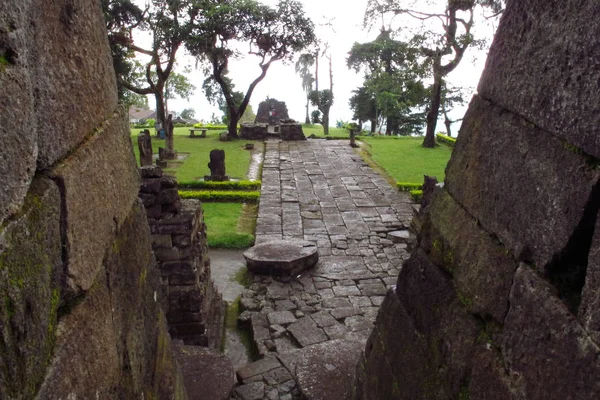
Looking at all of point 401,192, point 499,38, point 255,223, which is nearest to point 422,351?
point 499,38

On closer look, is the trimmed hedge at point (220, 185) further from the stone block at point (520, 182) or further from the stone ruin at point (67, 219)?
the stone block at point (520, 182)

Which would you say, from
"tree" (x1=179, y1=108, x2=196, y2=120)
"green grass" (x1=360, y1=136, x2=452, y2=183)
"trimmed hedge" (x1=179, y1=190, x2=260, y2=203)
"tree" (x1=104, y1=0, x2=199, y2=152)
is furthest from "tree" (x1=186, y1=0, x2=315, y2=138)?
"tree" (x1=179, y1=108, x2=196, y2=120)

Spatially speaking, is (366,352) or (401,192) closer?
(366,352)

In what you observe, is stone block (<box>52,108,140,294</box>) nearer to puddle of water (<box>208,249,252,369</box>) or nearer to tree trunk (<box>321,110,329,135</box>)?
puddle of water (<box>208,249,252,369</box>)

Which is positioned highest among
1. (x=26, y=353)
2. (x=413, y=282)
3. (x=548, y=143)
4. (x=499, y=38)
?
(x=499, y=38)

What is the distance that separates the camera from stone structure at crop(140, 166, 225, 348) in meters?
5.41

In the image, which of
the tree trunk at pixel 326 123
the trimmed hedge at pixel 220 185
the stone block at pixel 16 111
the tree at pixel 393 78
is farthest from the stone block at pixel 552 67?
the tree trunk at pixel 326 123

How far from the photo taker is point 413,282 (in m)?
2.71

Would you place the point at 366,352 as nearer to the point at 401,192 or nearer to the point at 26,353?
the point at 26,353

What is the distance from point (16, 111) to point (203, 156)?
732 inches

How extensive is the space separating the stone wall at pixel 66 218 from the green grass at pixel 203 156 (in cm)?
1297

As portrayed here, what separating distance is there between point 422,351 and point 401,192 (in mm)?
11679

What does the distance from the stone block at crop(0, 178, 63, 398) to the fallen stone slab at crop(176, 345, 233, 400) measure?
10.9ft

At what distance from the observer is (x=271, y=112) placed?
30.4 meters
